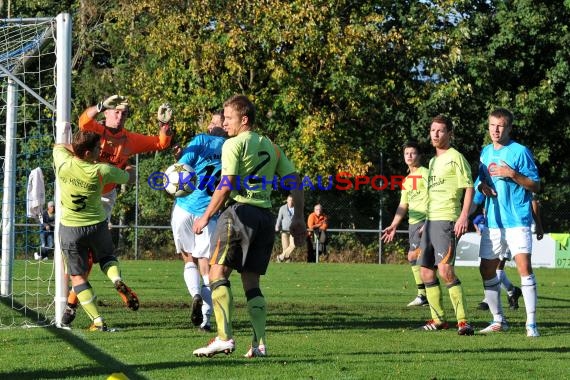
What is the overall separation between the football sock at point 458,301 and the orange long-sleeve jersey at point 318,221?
61.4 feet

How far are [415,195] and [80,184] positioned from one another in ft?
17.2

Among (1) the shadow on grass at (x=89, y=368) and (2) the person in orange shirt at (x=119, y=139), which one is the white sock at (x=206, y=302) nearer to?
(2) the person in orange shirt at (x=119, y=139)

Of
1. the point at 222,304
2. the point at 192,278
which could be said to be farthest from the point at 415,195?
the point at 222,304

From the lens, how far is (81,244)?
9281 mm

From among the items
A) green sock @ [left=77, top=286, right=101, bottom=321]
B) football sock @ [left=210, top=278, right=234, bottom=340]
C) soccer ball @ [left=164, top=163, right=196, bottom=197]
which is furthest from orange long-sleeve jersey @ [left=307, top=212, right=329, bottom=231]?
football sock @ [left=210, top=278, right=234, bottom=340]

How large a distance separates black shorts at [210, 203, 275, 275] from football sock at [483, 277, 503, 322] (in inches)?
128

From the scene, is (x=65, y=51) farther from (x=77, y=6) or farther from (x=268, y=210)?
(x=77, y=6)

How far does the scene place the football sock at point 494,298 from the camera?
10.1 m

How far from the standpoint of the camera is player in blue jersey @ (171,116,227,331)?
9.70m

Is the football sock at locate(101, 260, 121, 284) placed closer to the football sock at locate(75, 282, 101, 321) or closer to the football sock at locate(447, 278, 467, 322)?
the football sock at locate(75, 282, 101, 321)

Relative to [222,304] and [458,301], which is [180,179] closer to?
[222,304]

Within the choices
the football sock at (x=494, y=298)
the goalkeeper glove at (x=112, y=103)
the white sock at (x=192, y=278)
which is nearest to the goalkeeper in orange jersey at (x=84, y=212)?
the goalkeeper glove at (x=112, y=103)

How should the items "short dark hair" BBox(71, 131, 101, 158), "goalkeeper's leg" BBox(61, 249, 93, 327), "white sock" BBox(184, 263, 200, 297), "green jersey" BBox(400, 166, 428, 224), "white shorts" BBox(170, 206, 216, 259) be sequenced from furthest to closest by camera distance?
"green jersey" BBox(400, 166, 428, 224), "white shorts" BBox(170, 206, 216, 259), "white sock" BBox(184, 263, 200, 297), "goalkeeper's leg" BBox(61, 249, 93, 327), "short dark hair" BBox(71, 131, 101, 158)

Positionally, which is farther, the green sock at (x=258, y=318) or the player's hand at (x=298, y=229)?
the player's hand at (x=298, y=229)
